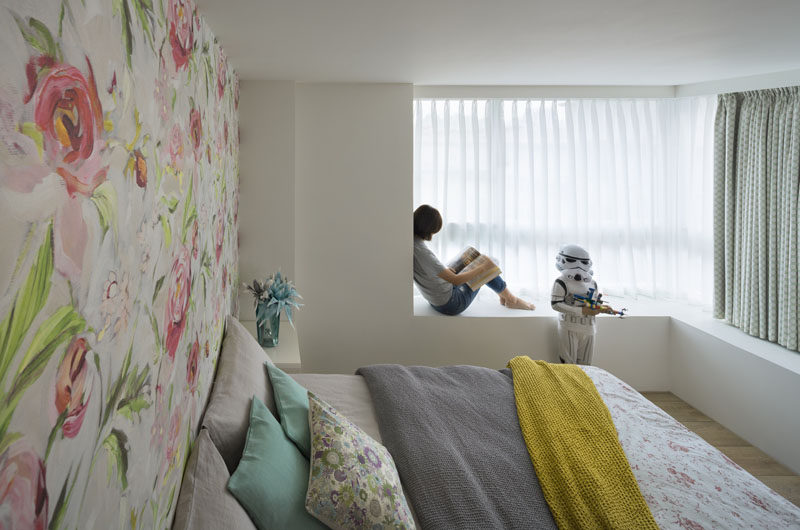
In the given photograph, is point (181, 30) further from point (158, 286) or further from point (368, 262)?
point (368, 262)

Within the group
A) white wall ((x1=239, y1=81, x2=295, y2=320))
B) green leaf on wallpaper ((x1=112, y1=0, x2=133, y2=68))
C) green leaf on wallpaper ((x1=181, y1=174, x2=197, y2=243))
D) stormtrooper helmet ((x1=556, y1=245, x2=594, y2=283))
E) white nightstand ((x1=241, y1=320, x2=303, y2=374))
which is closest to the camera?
green leaf on wallpaper ((x1=112, y1=0, x2=133, y2=68))

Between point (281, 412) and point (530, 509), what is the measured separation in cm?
92

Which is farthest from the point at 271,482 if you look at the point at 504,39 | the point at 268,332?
the point at 504,39

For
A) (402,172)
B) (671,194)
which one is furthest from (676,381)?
(402,172)

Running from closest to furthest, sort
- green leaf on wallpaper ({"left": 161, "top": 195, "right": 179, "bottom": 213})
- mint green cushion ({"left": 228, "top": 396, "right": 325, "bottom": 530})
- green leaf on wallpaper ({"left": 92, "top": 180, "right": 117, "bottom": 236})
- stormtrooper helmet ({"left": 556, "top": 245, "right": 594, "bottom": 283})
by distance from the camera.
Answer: green leaf on wallpaper ({"left": 92, "top": 180, "right": 117, "bottom": 236})
green leaf on wallpaper ({"left": 161, "top": 195, "right": 179, "bottom": 213})
mint green cushion ({"left": 228, "top": 396, "right": 325, "bottom": 530})
stormtrooper helmet ({"left": 556, "top": 245, "right": 594, "bottom": 283})

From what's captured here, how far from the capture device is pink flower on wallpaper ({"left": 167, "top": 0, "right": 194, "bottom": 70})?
143cm

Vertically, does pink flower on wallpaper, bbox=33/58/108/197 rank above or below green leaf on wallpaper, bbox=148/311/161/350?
above

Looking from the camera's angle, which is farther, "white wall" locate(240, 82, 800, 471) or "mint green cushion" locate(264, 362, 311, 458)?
"white wall" locate(240, 82, 800, 471)

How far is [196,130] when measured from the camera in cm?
180

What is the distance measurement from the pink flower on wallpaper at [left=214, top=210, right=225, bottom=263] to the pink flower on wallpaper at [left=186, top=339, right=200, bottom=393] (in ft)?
2.16

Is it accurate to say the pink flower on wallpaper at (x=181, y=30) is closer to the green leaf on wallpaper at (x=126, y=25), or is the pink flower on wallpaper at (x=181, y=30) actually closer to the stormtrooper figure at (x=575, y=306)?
the green leaf on wallpaper at (x=126, y=25)

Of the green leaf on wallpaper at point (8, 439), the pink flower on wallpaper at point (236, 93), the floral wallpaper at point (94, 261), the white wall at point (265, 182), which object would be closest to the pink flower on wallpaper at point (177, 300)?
the floral wallpaper at point (94, 261)

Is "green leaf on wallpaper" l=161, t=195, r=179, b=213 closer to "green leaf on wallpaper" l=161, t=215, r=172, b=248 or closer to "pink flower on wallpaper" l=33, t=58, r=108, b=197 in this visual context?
"green leaf on wallpaper" l=161, t=215, r=172, b=248

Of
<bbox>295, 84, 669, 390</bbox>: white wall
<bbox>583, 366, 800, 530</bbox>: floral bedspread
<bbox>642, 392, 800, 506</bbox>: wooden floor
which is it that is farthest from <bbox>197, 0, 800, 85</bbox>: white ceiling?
<bbox>642, 392, 800, 506</bbox>: wooden floor
